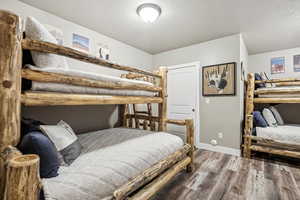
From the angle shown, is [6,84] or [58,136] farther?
[58,136]

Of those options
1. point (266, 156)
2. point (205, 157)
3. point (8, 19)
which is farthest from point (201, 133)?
point (8, 19)

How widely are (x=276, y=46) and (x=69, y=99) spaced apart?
4.43m

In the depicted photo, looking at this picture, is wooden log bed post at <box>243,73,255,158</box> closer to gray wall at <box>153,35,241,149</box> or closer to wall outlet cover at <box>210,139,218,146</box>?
gray wall at <box>153,35,241,149</box>

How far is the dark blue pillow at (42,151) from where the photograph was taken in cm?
80

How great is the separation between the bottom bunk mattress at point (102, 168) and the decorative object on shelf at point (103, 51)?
5.98ft

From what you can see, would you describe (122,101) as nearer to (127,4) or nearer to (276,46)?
(127,4)

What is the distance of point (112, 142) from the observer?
161 centimetres

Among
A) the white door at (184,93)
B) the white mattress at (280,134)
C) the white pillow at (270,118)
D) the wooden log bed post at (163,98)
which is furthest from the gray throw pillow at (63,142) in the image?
the white pillow at (270,118)

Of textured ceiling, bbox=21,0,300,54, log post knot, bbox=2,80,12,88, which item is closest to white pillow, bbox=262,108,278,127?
textured ceiling, bbox=21,0,300,54

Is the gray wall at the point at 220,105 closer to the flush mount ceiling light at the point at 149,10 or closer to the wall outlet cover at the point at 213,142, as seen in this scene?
the wall outlet cover at the point at 213,142

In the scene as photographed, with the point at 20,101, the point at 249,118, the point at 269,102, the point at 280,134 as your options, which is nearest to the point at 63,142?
the point at 20,101

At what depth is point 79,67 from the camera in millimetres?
2465

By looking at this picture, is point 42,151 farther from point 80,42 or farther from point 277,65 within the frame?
point 277,65

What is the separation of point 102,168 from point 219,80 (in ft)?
9.11
